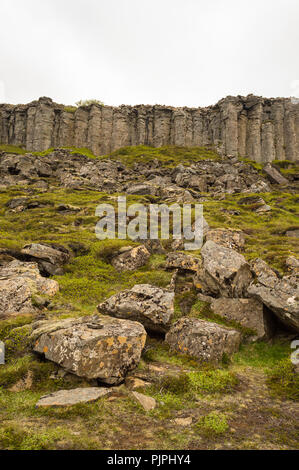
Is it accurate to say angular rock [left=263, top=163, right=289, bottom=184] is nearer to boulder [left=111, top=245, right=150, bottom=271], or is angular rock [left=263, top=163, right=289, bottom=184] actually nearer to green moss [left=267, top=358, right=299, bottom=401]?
boulder [left=111, top=245, right=150, bottom=271]

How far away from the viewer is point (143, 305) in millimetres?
13500

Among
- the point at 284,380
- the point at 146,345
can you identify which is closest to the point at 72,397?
the point at 146,345

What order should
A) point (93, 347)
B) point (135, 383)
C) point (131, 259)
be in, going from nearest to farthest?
point (135, 383) → point (93, 347) → point (131, 259)

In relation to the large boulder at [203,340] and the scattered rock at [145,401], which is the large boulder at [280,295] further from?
the scattered rock at [145,401]

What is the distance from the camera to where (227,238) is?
26922 millimetres

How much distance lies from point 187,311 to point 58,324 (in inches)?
306

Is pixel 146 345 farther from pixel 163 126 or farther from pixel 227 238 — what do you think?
pixel 163 126

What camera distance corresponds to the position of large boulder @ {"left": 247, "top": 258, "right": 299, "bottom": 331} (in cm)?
1226

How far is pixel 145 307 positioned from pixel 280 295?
260 inches

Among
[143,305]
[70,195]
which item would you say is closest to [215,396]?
[143,305]

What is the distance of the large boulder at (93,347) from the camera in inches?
365

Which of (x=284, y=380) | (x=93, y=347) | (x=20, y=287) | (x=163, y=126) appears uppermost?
(x=163, y=126)

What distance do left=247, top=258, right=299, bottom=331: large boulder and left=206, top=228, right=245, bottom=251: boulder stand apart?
12.0 m

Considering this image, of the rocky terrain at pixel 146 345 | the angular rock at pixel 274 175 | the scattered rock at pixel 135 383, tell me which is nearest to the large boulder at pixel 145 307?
the rocky terrain at pixel 146 345
